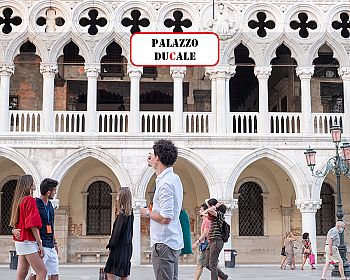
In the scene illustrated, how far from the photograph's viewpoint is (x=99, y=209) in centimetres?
2486

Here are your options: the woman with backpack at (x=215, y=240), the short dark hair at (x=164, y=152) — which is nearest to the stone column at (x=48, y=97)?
the woman with backpack at (x=215, y=240)

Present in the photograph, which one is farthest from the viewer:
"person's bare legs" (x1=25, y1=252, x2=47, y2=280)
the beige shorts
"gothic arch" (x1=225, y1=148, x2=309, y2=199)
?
"gothic arch" (x1=225, y1=148, x2=309, y2=199)

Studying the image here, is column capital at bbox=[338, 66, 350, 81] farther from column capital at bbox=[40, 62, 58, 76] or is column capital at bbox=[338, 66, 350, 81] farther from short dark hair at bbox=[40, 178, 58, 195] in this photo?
short dark hair at bbox=[40, 178, 58, 195]

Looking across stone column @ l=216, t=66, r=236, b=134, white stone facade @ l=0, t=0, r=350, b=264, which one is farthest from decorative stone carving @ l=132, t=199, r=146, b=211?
stone column @ l=216, t=66, r=236, b=134

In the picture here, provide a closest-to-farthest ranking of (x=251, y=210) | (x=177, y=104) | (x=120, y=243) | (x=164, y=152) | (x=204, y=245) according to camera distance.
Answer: (x=164, y=152) < (x=120, y=243) < (x=204, y=245) < (x=177, y=104) < (x=251, y=210)

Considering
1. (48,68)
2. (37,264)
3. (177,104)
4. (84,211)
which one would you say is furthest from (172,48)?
(84,211)

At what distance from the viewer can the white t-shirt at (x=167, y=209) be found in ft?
20.3

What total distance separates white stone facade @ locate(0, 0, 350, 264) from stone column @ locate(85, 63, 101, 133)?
0.03 meters

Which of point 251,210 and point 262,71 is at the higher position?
point 262,71

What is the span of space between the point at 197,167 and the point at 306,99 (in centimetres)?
441

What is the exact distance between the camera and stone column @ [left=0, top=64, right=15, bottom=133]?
864 inches

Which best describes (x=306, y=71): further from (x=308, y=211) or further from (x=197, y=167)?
(x=197, y=167)

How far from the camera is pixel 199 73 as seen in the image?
998 inches

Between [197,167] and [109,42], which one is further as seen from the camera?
[109,42]
